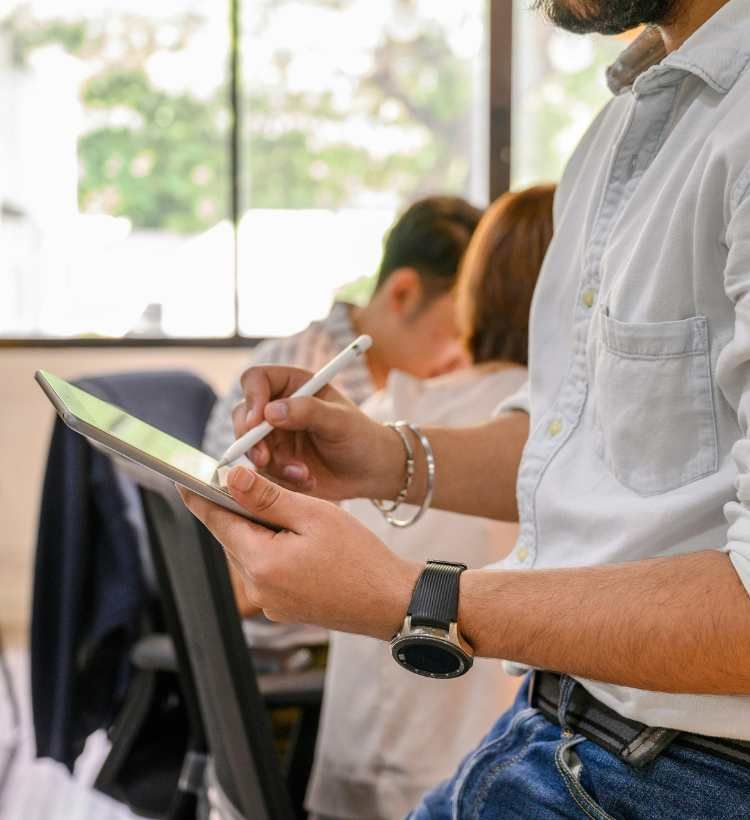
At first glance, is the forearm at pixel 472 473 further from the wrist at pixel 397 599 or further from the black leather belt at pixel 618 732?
the wrist at pixel 397 599

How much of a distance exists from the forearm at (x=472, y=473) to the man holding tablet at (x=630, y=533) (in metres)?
0.21

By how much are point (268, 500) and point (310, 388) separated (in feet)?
1.13

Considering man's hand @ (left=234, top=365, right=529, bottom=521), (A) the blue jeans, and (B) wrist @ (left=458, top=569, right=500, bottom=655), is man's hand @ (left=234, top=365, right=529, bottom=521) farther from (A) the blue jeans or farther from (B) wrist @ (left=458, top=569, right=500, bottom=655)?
(B) wrist @ (left=458, top=569, right=500, bottom=655)

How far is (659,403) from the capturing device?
0.83m

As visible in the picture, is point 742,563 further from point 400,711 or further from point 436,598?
point 400,711

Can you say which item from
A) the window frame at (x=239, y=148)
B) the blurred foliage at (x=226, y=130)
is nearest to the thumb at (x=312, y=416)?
the window frame at (x=239, y=148)

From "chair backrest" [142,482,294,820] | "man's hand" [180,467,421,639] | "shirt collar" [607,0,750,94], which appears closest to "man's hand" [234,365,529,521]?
"chair backrest" [142,482,294,820]

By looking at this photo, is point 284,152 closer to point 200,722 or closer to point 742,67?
point 200,722

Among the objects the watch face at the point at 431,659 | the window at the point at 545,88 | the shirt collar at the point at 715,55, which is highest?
the window at the point at 545,88

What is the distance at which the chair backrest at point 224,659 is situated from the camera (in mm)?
1178

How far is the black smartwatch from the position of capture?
2.59ft

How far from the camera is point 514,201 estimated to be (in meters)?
1.96

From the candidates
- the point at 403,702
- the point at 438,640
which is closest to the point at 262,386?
the point at 438,640

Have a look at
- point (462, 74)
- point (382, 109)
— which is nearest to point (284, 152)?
point (382, 109)
